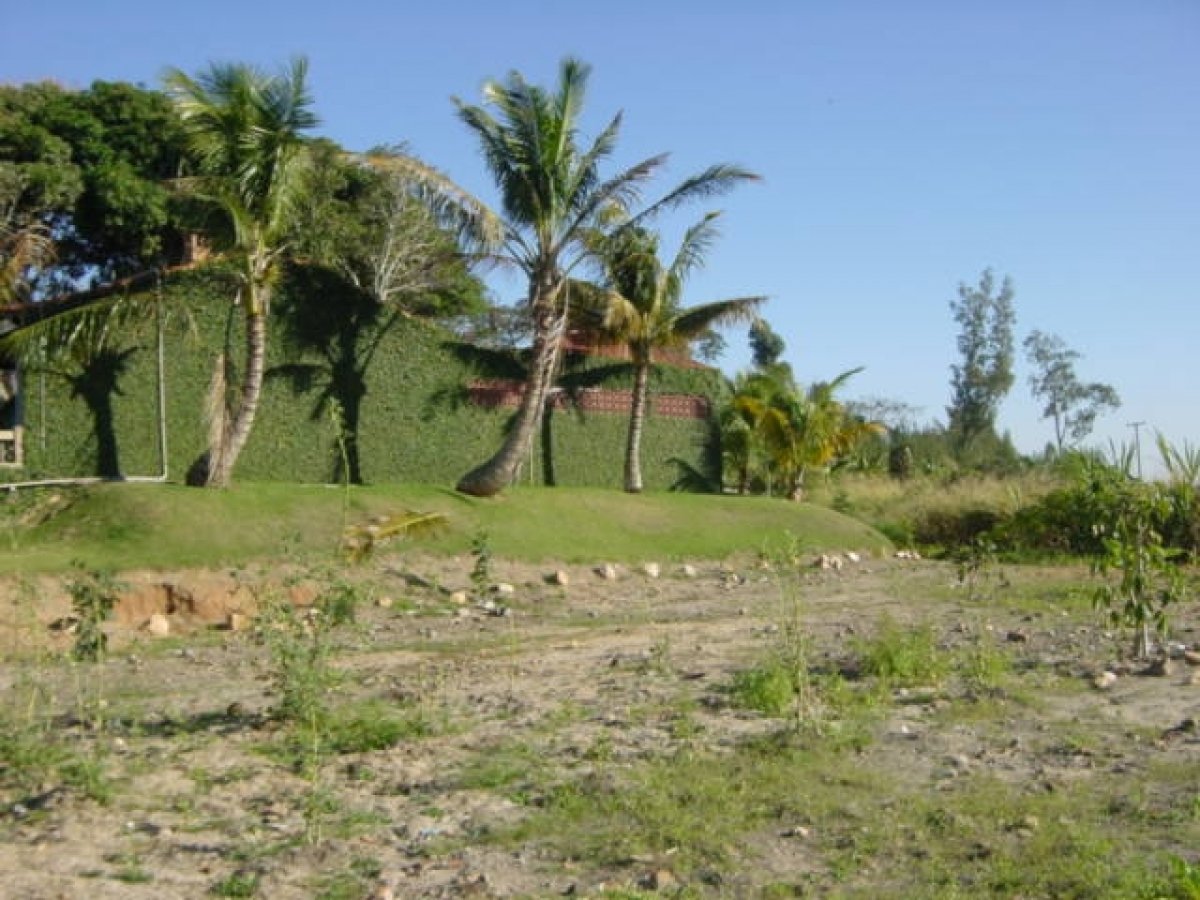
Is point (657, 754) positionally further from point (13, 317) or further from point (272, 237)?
point (13, 317)

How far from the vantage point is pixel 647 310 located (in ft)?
79.4

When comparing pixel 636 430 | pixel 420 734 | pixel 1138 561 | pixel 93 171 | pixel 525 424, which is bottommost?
pixel 420 734

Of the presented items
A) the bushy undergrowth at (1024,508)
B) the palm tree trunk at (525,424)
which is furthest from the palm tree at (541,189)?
the bushy undergrowth at (1024,508)

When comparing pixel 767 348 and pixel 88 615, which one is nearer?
pixel 88 615

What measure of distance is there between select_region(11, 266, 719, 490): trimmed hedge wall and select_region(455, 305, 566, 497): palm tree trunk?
2.51 meters

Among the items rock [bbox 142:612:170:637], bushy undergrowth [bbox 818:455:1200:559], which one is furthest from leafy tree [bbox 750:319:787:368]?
rock [bbox 142:612:170:637]

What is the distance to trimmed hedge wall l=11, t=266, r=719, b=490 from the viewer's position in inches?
742

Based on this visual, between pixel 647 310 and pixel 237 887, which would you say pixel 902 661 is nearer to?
pixel 237 887

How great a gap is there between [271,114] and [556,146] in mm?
4938

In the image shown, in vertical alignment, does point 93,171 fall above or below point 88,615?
above

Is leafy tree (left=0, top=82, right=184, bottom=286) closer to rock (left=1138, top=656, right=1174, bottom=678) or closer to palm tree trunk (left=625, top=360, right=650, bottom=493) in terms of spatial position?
palm tree trunk (left=625, top=360, right=650, bottom=493)

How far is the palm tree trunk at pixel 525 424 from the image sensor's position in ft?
66.2

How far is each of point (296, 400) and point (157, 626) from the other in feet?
29.3

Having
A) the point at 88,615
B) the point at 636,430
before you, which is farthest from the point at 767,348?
the point at 88,615
